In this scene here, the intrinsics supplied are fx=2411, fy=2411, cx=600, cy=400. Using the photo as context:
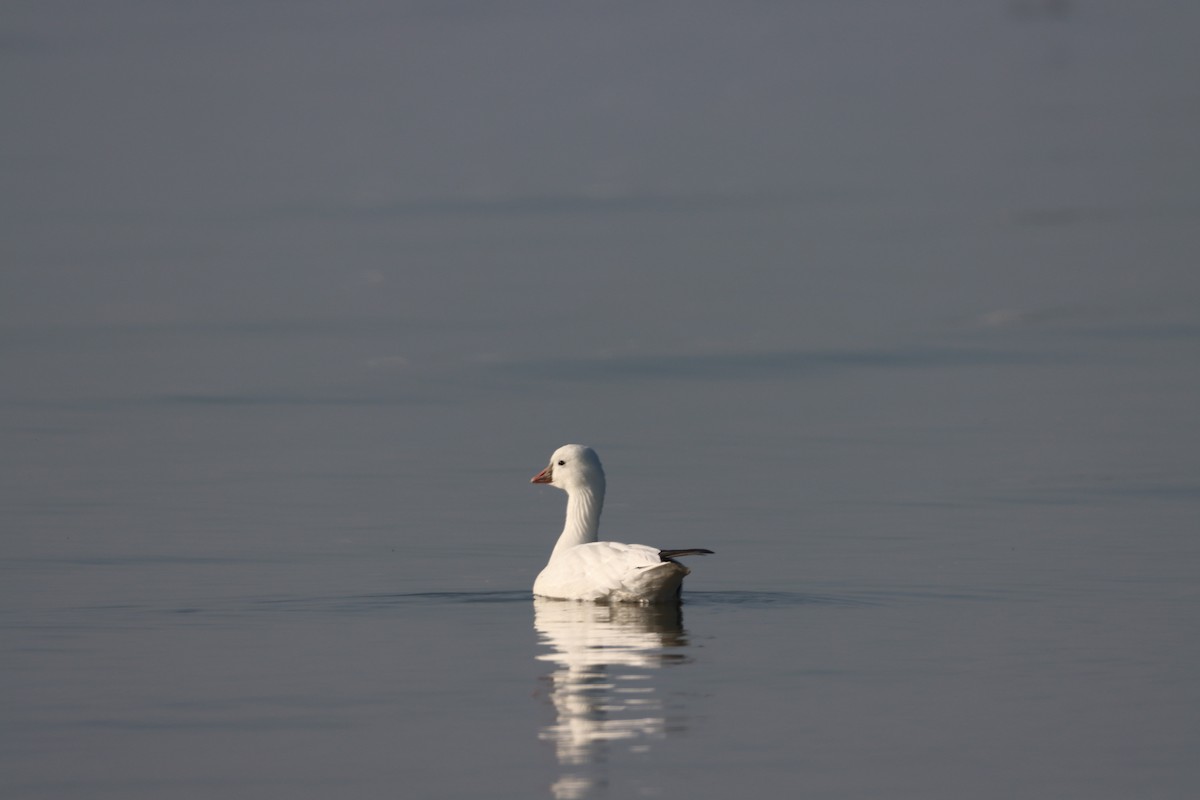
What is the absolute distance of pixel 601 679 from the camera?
44.0ft

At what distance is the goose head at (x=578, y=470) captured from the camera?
19.6m

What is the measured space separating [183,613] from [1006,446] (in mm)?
11694

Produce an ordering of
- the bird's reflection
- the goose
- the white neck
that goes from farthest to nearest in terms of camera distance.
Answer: the white neck, the goose, the bird's reflection

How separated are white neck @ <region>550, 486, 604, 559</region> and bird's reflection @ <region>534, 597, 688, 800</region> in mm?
2281

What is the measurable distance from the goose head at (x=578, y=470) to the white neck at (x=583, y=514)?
0.03 meters

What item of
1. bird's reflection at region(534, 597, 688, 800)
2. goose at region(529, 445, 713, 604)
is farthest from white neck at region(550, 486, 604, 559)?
bird's reflection at region(534, 597, 688, 800)

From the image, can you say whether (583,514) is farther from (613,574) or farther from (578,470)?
(613,574)

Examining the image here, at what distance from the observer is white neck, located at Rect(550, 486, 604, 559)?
64.1 ft

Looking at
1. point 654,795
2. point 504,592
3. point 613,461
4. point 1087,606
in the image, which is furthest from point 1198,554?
point 654,795

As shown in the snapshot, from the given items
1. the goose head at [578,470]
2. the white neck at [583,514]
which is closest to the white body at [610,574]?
the white neck at [583,514]

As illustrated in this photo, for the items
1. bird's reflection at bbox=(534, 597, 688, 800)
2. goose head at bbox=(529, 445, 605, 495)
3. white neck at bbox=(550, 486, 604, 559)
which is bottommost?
bird's reflection at bbox=(534, 597, 688, 800)

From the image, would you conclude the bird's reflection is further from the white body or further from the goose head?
the goose head

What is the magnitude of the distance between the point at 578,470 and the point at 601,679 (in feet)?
20.7

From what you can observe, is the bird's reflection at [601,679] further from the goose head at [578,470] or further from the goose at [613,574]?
the goose head at [578,470]
